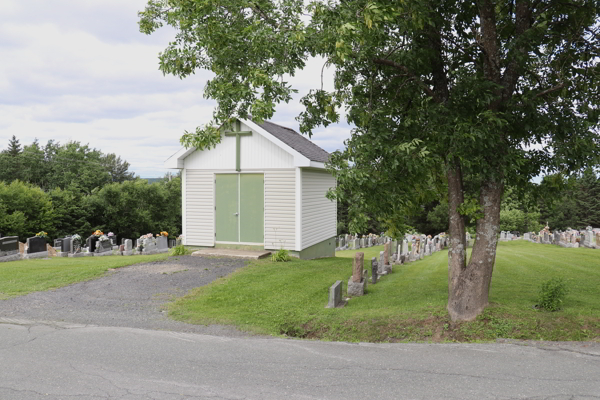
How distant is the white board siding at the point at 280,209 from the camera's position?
1425cm

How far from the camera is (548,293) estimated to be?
7199mm

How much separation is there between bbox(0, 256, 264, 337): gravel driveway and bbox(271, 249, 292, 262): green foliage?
54.5 inches

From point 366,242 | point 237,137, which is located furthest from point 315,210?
point 366,242

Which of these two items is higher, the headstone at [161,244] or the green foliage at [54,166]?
the green foliage at [54,166]

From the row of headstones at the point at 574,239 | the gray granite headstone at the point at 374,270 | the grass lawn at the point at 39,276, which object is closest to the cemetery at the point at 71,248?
the grass lawn at the point at 39,276

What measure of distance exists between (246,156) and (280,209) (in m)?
2.24

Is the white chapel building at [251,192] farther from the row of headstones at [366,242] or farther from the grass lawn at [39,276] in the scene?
the row of headstones at [366,242]

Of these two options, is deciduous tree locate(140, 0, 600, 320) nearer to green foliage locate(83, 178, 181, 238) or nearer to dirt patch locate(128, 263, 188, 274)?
dirt patch locate(128, 263, 188, 274)

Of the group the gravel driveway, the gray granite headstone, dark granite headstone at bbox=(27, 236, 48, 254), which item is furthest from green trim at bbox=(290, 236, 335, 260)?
dark granite headstone at bbox=(27, 236, 48, 254)

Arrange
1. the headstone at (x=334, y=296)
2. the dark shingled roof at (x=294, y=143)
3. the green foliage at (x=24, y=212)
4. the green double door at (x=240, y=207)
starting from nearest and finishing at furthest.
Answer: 1. the headstone at (x=334, y=296)
2. the dark shingled roof at (x=294, y=143)
3. the green double door at (x=240, y=207)
4. the green foliage at (x=24, y=212)

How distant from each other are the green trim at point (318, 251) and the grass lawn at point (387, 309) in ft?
9.06

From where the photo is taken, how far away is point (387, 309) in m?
7.79

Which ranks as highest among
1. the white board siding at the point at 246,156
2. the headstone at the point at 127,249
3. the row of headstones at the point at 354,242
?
the white board siding at the point at 246,156

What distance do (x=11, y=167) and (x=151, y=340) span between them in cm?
5210
